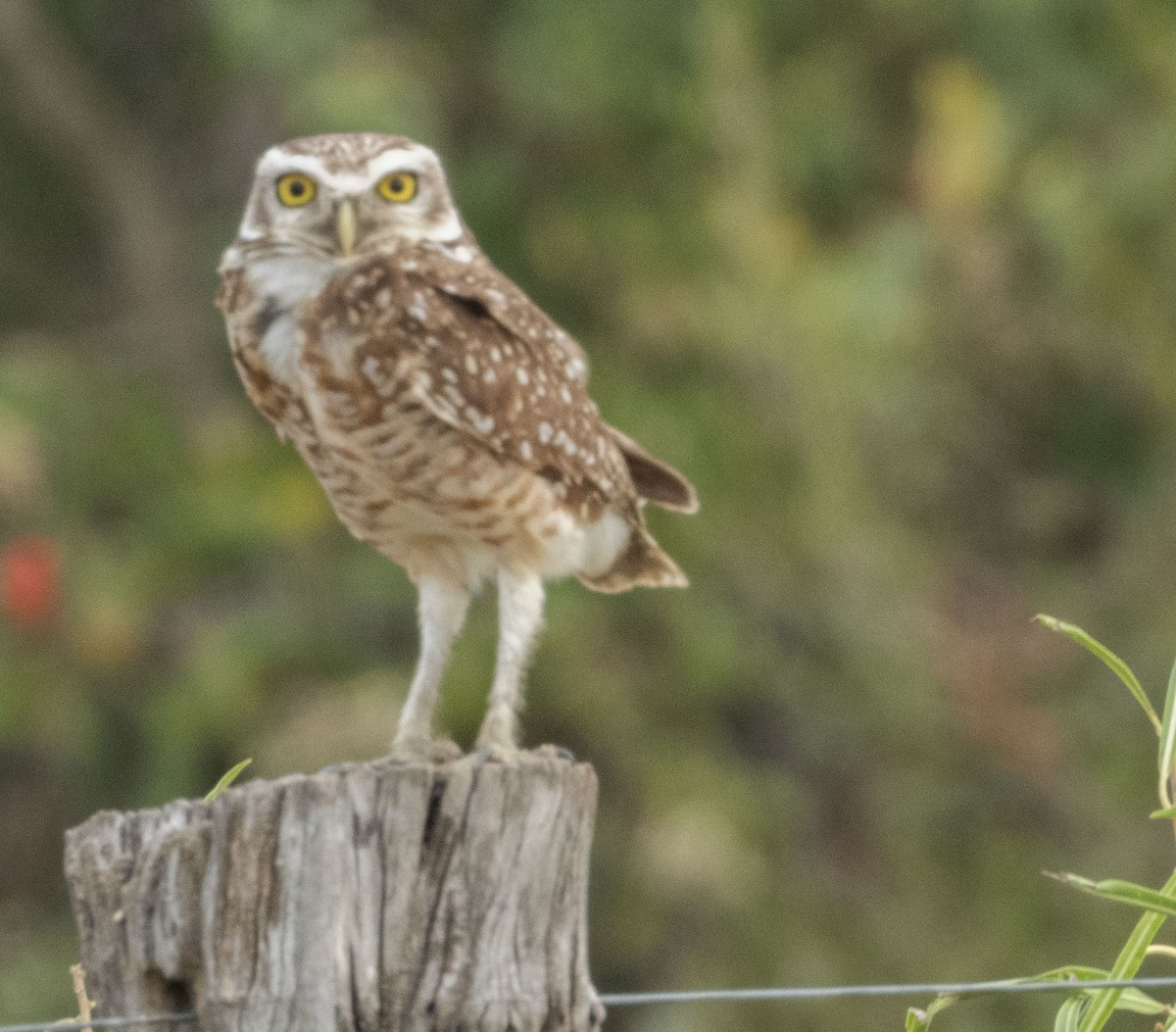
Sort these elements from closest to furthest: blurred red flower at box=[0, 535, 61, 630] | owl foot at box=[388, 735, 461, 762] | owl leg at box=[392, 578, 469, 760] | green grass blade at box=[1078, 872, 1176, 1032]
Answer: green grass blade at box=[1078, 872, 1176, 1032] < owl foot at box=[388, 735, 461, 762] < owl leg at box=[392, 578, 469, 760] < blurred red flower at box=[0, 535, 61, 630]

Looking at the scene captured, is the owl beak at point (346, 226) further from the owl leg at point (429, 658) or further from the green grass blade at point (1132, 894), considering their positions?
the green grass blade at point (1132, 894)

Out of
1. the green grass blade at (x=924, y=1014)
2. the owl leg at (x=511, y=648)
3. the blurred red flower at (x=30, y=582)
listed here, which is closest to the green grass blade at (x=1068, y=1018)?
the green grass blade at (x=924, y=1014)

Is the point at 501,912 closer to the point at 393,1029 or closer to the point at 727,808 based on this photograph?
the point at 393,1029

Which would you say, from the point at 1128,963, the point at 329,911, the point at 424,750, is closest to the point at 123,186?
the point at 424,750

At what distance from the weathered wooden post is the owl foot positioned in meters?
1.00

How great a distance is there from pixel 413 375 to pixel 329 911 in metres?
1.39

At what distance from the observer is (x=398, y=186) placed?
3.81 metres

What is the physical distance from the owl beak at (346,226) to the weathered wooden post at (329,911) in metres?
1.34

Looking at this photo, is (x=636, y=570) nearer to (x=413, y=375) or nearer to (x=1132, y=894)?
(x=413, y=375)

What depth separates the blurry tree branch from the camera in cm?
1005

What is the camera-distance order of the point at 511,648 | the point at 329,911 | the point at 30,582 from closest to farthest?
the point at 329,911 → the point at 511,648 → the point at 30,582

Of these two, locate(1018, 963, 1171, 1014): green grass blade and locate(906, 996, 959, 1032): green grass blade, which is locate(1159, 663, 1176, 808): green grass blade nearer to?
locate(1018, 963, 1171, 1014): green grass blade

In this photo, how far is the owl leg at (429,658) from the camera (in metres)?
3.92

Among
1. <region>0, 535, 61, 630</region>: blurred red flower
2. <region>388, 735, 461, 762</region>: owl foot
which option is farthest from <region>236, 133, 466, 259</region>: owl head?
<region>0, 535, 61, 630</region>: blurred red flower
